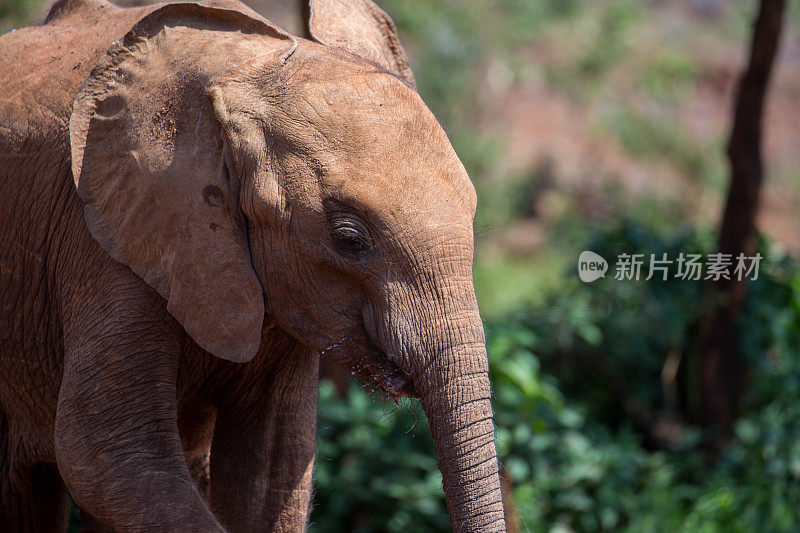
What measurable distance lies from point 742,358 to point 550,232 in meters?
5.03

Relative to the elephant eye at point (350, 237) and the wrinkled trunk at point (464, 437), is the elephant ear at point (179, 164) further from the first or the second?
the wrinkled trunk at point (464, 437)

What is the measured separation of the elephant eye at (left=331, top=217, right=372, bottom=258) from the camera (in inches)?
98.0

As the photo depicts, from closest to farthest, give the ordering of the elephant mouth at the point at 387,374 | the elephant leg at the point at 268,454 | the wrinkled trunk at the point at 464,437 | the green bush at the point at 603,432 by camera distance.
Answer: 1. the wrinkled trunk at the point at 464,437
2. the elephant mouth at the point at 387,374
3. the elephant leg at the point at 268,454
4. the green bush at the point at 603,432

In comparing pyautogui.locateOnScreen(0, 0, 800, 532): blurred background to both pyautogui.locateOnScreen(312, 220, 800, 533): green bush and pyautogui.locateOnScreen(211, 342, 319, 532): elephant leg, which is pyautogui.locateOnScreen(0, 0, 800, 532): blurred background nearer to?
pyautogui.locateOnScreen(312, 220, 800, 533): green bush

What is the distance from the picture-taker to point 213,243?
2.60m

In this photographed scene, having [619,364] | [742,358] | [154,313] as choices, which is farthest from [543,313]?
[154,313]

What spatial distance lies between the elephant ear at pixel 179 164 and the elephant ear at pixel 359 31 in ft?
0.79

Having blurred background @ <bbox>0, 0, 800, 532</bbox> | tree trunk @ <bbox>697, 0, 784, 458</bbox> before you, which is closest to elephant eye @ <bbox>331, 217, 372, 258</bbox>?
blurred background @ <bbox>0, 0, 800, 532</bbox>

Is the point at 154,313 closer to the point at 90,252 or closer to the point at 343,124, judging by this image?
the point at 90,252

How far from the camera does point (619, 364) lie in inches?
275

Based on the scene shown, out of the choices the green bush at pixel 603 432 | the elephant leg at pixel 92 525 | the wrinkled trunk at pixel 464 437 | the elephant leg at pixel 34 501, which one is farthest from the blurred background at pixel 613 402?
the elephant leg at pixel 34 501

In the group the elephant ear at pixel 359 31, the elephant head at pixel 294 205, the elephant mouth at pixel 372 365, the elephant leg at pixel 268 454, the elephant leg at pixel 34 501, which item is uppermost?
the elephant ear at pixel 359 31

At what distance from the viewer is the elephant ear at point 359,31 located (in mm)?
2971

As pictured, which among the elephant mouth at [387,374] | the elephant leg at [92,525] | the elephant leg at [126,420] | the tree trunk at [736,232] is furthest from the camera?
the tree trunk at [736,232]
